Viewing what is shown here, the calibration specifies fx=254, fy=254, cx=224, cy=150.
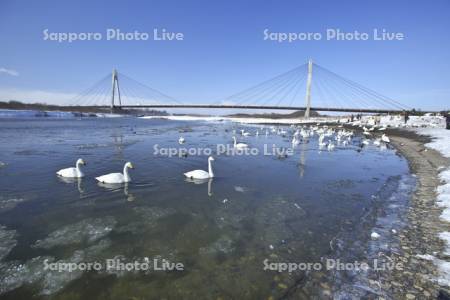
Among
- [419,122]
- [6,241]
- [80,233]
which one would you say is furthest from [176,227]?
[419,122]

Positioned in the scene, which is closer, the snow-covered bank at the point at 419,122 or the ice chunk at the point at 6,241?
the ice chunk at the point at 6,241

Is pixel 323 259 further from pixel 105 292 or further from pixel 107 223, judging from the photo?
pixel 107 223

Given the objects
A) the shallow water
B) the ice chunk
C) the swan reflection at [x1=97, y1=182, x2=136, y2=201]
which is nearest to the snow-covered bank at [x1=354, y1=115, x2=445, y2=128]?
the shallow water

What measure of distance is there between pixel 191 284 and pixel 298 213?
12.7 ft

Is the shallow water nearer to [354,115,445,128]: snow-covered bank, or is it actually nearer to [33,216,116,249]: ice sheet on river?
[33,216,116,249]: ice sheet on river

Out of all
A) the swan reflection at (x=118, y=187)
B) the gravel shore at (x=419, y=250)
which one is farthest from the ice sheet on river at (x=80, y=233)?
the gravel shore at (x=419, y=250)

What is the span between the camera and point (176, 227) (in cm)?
598

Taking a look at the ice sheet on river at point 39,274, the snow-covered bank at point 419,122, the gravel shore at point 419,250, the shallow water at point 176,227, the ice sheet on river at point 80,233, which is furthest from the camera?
the snow-covered bank at point 419,122

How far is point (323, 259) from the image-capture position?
485 centimetres

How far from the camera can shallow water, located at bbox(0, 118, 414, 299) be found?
13.5 ft

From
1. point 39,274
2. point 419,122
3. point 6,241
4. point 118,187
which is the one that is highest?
point 419,122

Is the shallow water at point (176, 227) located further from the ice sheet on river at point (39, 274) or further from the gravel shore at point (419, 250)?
the gravel shore at point (419, 250)

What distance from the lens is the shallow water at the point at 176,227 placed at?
13.5 ft

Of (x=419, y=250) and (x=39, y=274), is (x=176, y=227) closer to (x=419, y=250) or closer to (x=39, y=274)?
(x=39, y=274)
